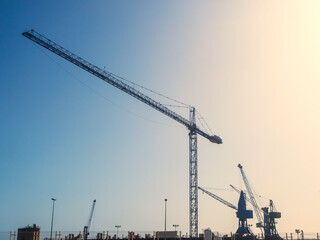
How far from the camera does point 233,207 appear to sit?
178 meters

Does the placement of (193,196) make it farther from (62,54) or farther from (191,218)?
(62,54)

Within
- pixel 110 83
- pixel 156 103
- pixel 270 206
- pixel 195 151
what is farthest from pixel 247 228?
pixel 110 83

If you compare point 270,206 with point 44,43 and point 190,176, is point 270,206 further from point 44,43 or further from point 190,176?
point 44,43

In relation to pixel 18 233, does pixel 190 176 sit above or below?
above

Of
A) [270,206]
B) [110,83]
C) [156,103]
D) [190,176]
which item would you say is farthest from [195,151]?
[270,206]

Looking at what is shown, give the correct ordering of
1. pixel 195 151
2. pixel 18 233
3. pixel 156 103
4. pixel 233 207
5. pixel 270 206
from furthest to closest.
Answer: pixel 233 207 → pixel 270 206 → pixel 195 151 → pixel 156 103 → pixel 18 233

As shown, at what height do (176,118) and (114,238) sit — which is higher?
(176,118)

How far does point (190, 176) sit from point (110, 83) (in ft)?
130

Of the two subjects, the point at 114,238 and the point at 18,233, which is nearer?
the point at 18,233

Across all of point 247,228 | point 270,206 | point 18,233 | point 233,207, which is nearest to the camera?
point 18,233

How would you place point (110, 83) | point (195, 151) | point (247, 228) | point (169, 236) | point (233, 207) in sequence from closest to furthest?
point (169, 236)
point (110, 83)
point (195, 151)
point (247, 228)
point (233, 207)

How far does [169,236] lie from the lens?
90.4 m

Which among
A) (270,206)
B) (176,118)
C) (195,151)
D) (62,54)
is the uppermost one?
(62,54)

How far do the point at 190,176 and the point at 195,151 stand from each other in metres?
8.37
